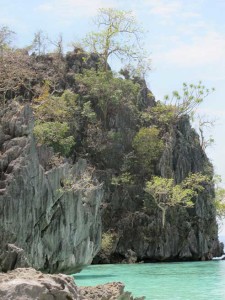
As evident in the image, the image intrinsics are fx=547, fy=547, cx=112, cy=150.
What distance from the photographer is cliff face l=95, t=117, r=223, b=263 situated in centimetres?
3644

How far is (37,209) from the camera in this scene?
1936cm

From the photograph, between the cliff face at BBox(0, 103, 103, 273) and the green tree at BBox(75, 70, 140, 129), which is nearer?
the cliff face at BBox(0, 103, 103, 273)

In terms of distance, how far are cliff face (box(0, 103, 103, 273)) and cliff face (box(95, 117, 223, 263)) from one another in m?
13.0

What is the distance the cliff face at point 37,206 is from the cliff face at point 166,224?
1296 cm

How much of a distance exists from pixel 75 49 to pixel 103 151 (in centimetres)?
899

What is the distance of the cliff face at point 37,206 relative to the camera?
18.2 m

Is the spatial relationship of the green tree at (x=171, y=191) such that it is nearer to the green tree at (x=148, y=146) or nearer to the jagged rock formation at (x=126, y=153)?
the jagged rock formation at (x=126, y=153)

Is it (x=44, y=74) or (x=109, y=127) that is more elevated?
(x=44, y=74)

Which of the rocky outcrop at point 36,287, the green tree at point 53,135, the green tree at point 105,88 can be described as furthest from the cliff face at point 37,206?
the green tree at point 105,88

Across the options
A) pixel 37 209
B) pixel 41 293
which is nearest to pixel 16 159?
pixel 37 209

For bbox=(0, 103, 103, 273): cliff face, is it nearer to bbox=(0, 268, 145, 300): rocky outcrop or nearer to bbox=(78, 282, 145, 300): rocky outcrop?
bbox=(78, 282, 145, 300): rocky outcrop

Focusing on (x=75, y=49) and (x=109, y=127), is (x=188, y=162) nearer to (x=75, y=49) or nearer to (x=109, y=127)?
(x=109, y=127)

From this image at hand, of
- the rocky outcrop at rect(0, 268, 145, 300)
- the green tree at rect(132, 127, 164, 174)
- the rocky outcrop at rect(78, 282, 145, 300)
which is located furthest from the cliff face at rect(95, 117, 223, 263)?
the rocky outcrop at rect(0, 268, 145, 300)

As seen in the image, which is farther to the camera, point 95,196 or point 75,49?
point 75,49
